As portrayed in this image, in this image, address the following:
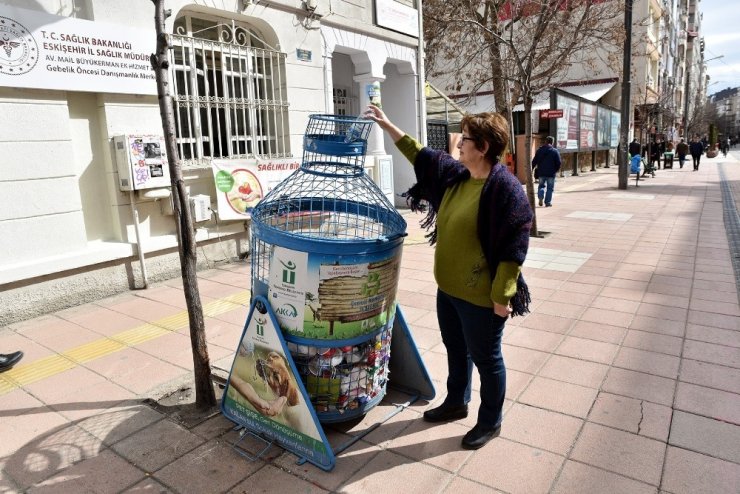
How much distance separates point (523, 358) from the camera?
4035 millimetres

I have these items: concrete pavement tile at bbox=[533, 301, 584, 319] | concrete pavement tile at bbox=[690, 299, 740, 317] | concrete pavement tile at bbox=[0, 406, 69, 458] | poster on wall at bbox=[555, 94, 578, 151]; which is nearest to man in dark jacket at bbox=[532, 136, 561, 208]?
concrete pavement tile at bbox=[690, 299, 740, 317]

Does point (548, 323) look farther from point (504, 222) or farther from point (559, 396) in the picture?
point (504, 222)

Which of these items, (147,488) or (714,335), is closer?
(147,488)

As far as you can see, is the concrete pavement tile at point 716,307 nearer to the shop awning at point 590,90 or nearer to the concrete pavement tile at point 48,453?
the concrete pavement tile at point 48,453

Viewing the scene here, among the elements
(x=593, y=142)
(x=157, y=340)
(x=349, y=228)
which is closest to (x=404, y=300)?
(x=157, y=340)

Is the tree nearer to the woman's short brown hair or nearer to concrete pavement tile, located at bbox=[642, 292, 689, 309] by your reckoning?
concrete pavement tile, located at bbox=[642, 292, 689, 309]

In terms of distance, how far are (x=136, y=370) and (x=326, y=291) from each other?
210 centimetres

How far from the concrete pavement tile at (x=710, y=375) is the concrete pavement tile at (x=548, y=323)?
1.00 m

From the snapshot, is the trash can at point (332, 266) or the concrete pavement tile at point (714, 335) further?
the concrete pavement tile at point (714, 335)

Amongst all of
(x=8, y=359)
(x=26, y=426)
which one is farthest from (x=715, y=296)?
(x=8, y=359)

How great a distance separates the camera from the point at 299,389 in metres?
2.63

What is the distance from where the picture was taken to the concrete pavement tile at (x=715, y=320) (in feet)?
15.3

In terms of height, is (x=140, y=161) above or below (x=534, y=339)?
above

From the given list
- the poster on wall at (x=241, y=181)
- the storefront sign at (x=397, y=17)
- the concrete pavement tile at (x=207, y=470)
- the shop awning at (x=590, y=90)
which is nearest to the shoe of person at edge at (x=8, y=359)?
the concrete pavement tile at (x=207, y=470)
